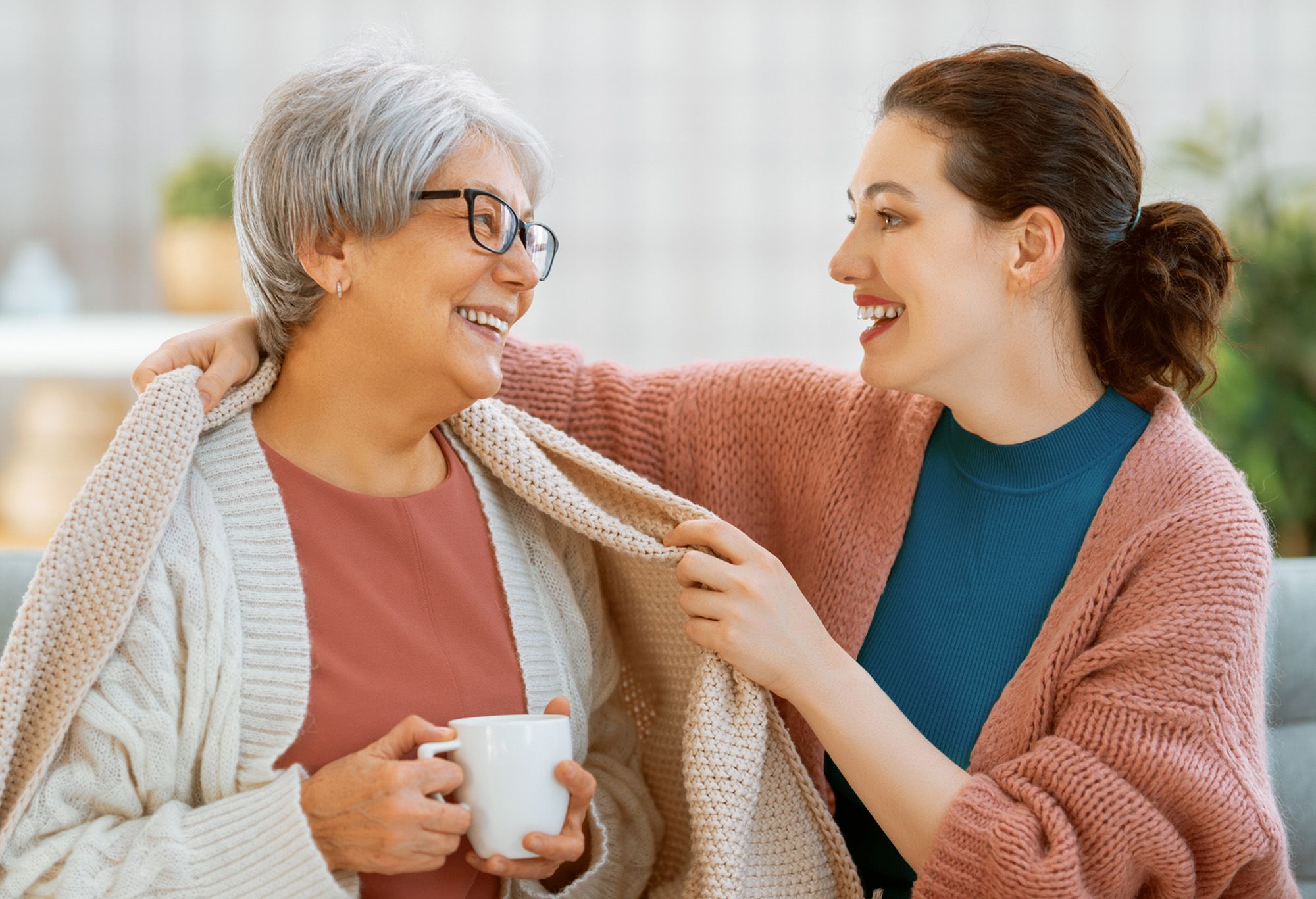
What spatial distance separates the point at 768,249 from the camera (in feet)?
14.2

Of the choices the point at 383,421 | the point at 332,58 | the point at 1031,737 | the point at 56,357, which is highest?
the point at 332,58

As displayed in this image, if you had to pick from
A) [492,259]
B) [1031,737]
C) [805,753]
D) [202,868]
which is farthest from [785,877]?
[492,259]

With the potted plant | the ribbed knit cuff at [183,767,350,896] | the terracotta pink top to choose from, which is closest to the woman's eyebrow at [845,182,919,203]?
the terracotta pink top

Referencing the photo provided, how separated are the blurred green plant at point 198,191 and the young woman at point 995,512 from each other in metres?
2.39

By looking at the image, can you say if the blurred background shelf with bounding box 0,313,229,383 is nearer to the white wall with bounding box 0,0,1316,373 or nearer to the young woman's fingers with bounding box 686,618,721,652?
the white wall with bounding box 0,0,1316,373

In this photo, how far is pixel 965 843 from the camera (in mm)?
1290

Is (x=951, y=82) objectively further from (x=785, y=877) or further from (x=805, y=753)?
(x=785, y=877)

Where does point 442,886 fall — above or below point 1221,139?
below

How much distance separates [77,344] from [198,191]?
67 centimetres

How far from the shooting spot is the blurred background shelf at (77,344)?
12.5 ft

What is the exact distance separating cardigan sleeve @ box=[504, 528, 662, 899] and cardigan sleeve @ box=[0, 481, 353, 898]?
0.33 m

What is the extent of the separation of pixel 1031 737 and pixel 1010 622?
0.18 metres

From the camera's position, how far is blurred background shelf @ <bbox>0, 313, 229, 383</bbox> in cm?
381

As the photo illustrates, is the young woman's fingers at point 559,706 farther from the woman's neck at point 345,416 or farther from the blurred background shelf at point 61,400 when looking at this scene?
the blurred background shelf at point 61,400
